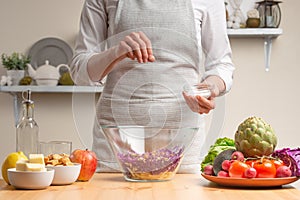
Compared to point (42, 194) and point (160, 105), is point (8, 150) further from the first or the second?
point (42, 194)

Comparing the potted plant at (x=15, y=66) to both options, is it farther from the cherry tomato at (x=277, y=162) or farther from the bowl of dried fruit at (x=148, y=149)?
the cherry tomato at (x=277, y=162)

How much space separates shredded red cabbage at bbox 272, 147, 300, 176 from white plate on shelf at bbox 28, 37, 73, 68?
7.96ft

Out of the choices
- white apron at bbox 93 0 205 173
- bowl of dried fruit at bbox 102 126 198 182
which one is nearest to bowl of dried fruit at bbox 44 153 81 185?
bowl of dried fruit at bbox 102 126 198 182

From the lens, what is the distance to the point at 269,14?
3.66 metres

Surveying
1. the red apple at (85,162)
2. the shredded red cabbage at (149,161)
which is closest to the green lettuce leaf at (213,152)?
the shredded red cabbage at (149,161)

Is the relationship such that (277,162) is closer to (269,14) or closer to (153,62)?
(153,62)

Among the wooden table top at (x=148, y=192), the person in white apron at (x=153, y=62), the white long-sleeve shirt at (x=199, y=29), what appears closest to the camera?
the wooden table top at (x=148, y=192)

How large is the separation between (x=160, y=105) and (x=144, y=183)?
29cm

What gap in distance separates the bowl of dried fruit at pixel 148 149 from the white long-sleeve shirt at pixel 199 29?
31 centimetres

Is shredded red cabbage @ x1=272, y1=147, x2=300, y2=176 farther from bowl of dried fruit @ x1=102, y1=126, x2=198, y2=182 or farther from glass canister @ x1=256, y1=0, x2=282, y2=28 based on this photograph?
glass canister @ x1=256, y1=0, x2=282, y2=28

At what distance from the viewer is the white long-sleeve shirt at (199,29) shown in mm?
1886

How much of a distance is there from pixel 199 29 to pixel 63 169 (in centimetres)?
68

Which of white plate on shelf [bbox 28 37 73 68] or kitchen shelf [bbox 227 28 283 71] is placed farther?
white plate on shelf [bbox 28 37 73 68]

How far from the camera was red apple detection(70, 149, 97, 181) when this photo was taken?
5.13ft
